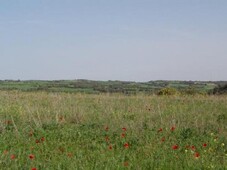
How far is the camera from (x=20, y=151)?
7078 millimetres

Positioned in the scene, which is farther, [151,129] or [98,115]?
[98,115]

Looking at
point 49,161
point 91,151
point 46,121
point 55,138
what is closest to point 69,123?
point 46,121

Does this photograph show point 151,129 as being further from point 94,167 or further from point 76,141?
point 94,167

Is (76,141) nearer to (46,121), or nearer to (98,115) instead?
(46,121)

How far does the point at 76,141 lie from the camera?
27.2 feet

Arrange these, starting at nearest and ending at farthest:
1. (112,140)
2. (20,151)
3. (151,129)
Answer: (20,151) → (112,140) → (151,129)

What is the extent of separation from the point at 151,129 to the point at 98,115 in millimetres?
2869

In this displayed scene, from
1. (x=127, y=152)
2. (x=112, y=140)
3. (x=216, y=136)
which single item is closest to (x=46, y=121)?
(x=112, y=140)

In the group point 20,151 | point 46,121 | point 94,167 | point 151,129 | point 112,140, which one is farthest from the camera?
point 46,121

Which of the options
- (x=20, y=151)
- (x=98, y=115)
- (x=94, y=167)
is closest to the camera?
(x=94, y=167)

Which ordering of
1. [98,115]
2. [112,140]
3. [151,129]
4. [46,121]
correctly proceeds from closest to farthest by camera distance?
[112,140]
[151,129]
[46,121]
[98,115]

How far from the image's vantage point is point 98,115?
11.8 metres

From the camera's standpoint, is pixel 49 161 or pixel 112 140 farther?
pixel 112 140

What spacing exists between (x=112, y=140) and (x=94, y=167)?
2257 mm
